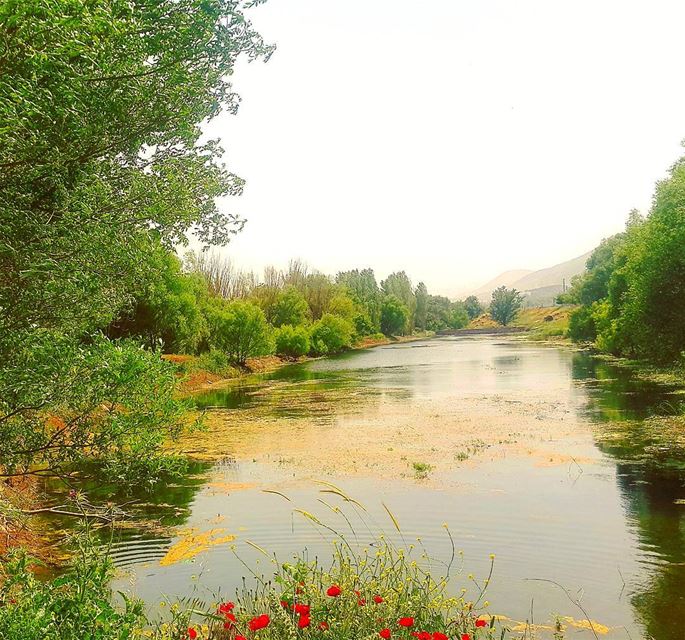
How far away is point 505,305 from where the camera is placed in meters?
160

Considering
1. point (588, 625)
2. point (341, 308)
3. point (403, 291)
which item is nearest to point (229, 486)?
point (588, 625)

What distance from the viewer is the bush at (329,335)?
2778 inches

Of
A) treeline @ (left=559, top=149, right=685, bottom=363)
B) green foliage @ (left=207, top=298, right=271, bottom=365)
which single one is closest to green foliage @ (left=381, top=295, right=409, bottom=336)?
green foliage @ (left=207, top=298, right=271, bottom=365)

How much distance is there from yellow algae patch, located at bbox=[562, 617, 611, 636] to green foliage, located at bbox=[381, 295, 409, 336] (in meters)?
102

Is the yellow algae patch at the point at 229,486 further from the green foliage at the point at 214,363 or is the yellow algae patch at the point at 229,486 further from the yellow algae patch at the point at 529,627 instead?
the green foliage at the point at 214,363

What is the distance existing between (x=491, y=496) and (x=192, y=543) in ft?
19.9

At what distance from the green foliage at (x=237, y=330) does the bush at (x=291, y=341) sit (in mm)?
12241

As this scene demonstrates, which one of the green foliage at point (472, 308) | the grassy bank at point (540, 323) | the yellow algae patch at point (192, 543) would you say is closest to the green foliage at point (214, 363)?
the yellow algae patch at point (192, 543)

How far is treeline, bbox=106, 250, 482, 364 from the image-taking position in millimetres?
38719

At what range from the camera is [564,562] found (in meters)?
8.98

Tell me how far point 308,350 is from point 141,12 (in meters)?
59.5

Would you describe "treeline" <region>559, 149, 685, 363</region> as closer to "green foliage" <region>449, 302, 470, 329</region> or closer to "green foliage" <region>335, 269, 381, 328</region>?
"green foliage" <region>335, 269, 381, 328</region>

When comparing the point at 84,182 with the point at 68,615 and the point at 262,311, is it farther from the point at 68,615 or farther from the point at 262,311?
the point at 262,311

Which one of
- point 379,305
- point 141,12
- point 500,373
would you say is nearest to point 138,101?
point 141,12
